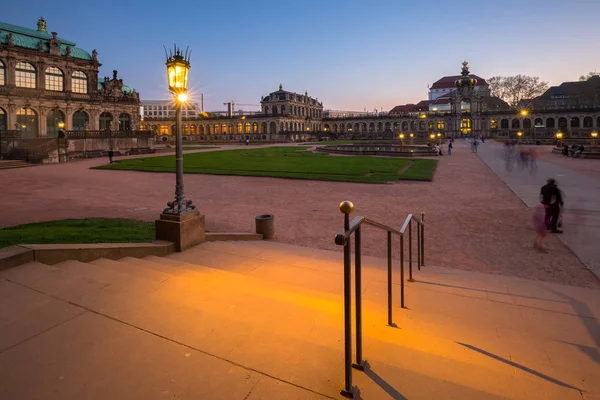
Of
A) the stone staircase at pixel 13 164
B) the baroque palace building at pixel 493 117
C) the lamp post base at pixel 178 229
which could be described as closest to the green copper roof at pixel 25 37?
the stone staircase at pixel 13 164

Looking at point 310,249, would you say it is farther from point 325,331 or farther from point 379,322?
point 325,331

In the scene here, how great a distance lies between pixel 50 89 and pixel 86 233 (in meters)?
60.5

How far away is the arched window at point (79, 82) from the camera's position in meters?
60.5

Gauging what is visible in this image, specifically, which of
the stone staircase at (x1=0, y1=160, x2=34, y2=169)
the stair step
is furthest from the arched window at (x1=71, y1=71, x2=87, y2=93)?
the stair step

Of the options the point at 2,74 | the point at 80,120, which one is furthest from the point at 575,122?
the point at 2,74

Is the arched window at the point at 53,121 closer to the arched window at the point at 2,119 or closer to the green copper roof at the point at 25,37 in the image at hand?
the arched window at the point at 2,119

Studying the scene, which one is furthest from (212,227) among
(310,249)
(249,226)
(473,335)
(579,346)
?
(579,346)

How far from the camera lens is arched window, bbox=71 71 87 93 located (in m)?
60.5

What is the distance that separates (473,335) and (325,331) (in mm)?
1966

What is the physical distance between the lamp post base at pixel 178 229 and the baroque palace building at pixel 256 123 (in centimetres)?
10586

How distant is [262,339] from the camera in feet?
11.7

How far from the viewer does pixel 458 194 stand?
17984mm

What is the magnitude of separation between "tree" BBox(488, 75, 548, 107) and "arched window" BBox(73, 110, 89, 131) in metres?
119

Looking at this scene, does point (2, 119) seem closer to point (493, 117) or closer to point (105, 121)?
point (105, 121)
